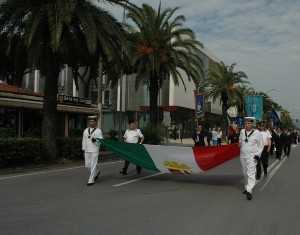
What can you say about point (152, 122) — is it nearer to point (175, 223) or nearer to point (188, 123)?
point (175, 223)

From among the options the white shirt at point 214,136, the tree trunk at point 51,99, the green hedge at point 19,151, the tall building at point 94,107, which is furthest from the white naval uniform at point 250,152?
the white shirt at point 214,136

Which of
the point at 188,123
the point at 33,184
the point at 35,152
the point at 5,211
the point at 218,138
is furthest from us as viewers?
the point at 188,123

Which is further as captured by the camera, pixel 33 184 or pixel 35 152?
pixel 35 152

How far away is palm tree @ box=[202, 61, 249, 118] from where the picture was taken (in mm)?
50250

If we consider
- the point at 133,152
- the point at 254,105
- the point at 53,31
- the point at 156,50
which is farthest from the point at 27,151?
the point at 254,105

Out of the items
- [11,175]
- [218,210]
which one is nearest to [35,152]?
[11,175]

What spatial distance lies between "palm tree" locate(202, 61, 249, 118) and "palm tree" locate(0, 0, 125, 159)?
106 ft

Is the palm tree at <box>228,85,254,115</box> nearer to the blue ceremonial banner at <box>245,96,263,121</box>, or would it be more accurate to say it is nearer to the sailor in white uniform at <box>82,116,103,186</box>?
the blue ceremonial banner at <box>245,96,263,121</box>

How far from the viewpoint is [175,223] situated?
22.4 feet

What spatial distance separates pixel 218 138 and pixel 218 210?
94.6ft

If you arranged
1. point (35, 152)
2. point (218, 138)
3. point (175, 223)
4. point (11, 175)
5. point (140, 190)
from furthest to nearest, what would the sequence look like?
1. point (218, 138)
2. point (35, 152)
3. point (11, 175)
4. point (140, 190)
5. point (175, 223)

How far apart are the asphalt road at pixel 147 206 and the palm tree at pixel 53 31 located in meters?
5.84

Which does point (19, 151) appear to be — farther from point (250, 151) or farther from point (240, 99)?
point (240, 99)

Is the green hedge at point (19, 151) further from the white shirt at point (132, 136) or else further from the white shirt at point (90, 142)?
the white shirt at point (90, 142)
